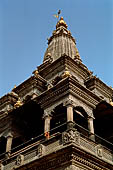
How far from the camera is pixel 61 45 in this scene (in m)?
33.7

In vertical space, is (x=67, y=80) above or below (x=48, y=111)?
above

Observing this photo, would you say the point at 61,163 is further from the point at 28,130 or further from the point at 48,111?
the point at 28,130

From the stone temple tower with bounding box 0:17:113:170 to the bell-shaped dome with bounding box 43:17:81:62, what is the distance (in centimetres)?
136

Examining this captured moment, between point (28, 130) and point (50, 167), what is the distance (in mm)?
7268

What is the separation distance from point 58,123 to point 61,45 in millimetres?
13318

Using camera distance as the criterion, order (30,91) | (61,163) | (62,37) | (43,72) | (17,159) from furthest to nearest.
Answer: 1. (62,37)
2. (43,72)
3. (30,91)
4. (17,159)
5. (61,163)

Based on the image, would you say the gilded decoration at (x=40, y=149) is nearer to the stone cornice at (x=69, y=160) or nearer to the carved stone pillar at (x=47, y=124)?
the stone cornice at (x=69, y=160)

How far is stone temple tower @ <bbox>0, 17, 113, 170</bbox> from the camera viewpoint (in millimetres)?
15344

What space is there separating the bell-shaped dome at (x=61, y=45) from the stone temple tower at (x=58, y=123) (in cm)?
136

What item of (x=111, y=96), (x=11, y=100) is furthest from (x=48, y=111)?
(x=111, y=96)

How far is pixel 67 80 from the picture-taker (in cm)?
1917

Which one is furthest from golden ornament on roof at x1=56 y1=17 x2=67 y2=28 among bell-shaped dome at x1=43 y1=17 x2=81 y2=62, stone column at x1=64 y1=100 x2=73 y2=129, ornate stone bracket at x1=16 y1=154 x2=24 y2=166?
ornate stone bracket at x1=16 y1=154 x2=24 y2=166

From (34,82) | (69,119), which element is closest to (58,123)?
(34,82)

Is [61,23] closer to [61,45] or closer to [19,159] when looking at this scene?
[61,45]
